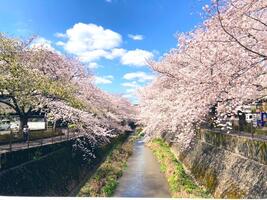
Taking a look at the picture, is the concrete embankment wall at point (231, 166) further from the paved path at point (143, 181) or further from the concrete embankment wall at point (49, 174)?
the concrete embankment wall at point (49, 174)

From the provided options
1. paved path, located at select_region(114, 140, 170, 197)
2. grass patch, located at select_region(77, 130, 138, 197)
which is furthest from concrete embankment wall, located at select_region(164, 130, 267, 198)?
grass patch, located at select_region(77, 130, 138, 197)

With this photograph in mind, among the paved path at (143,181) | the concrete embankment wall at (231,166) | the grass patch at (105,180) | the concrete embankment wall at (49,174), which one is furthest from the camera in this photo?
the paved path at (143,181)

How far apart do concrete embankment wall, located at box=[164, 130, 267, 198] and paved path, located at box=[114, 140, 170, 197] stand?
7.01ft

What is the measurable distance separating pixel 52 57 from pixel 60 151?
8886 millimetres

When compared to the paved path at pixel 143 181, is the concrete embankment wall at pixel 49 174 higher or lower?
higher

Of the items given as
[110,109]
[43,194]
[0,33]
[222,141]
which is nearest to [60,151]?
[43,194]

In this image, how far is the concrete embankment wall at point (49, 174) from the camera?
576 inches

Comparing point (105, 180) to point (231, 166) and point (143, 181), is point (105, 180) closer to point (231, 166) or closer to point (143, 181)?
point (143, 181)

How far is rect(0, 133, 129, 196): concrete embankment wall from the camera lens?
14625mm

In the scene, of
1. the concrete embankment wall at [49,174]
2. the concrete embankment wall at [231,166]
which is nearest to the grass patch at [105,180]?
the concrete embankment wall at [49,174]

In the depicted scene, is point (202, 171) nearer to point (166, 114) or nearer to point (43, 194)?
point (166, 114)

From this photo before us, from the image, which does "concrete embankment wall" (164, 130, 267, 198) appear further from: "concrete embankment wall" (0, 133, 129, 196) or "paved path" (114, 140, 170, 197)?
"concrete embankment wall" (0, 133, 129, 196)

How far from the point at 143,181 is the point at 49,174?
7201 millimetres

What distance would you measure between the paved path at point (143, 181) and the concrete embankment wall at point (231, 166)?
7.01 ft
